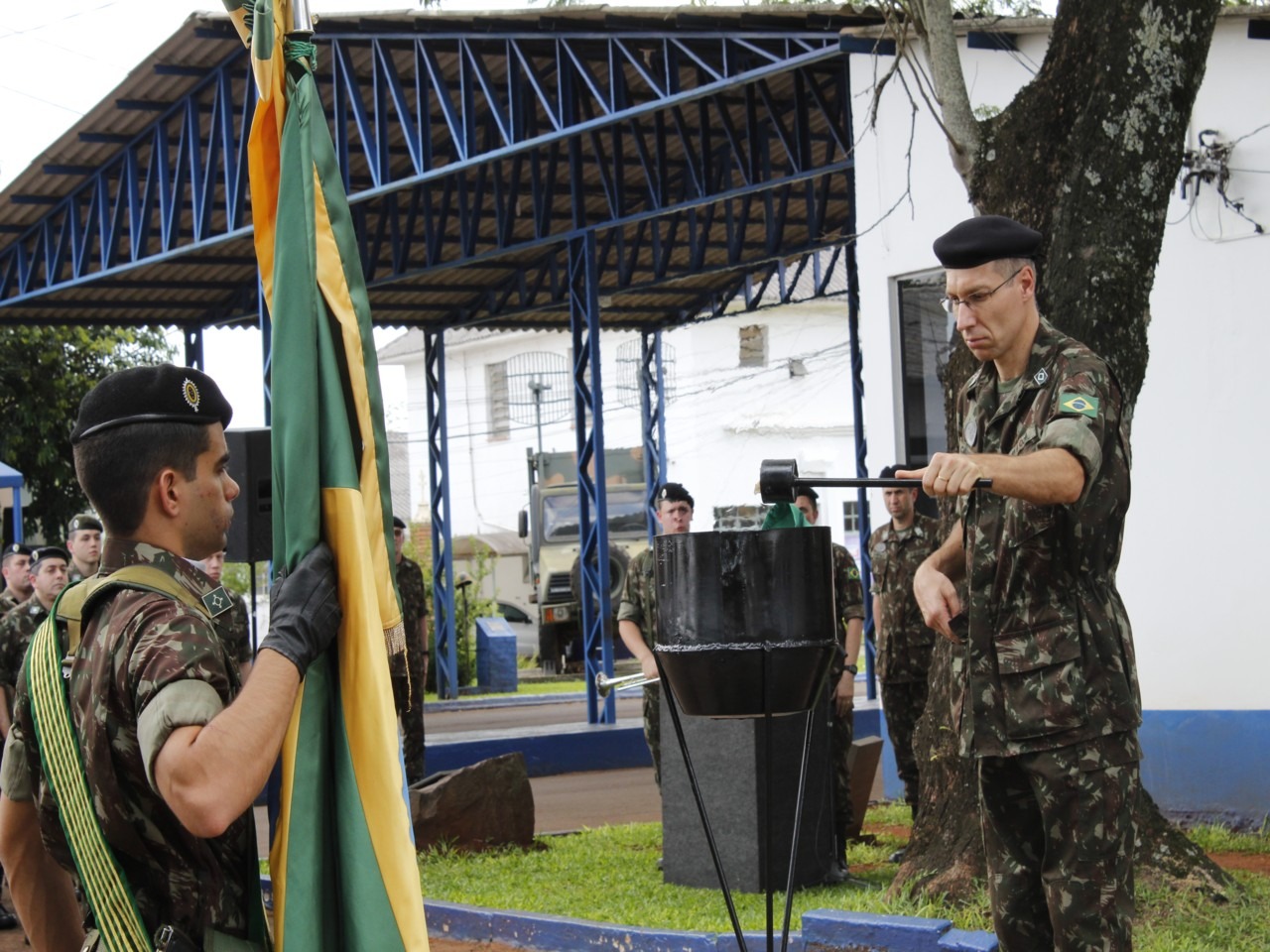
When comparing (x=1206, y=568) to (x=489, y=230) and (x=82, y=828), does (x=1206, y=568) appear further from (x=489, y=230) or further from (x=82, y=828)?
(x=489, y=230)

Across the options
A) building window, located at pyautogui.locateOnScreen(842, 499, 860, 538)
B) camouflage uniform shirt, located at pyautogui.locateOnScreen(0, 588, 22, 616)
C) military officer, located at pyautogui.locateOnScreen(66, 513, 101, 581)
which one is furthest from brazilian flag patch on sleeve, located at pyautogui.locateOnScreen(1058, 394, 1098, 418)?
building window, located at pyautogui.locateOnScreen(842, 499, 860, 538)

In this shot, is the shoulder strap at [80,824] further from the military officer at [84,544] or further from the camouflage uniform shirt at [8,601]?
the camouflage uniform shirt at [8,601]

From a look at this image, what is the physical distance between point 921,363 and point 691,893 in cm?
526

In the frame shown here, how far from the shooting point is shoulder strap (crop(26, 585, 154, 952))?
250 centimetres

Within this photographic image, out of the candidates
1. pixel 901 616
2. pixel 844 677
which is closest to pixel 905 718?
pixel 901 616

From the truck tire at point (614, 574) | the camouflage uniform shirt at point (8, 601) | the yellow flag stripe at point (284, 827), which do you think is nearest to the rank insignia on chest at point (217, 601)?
the yellow flag stripe at point (284, 827)

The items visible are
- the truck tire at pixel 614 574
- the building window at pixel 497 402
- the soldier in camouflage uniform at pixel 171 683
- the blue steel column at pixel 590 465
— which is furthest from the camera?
the building window at pixel 497 402

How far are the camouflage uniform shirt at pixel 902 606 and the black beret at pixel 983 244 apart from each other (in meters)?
5.74

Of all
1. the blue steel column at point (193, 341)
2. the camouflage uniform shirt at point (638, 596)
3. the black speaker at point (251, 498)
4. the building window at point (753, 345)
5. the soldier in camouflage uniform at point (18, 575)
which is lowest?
the camouflage uniform shirt at point (638, 596)

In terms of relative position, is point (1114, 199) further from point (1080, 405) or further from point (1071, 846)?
point (1071, 846)

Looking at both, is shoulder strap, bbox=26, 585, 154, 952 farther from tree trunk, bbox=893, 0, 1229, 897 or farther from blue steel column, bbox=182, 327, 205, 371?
blue steel column, bbox=182, 327, 205, 371

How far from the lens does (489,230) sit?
65.7 ft

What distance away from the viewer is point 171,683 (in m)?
2.41

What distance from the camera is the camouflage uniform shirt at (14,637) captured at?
8.56 metres
